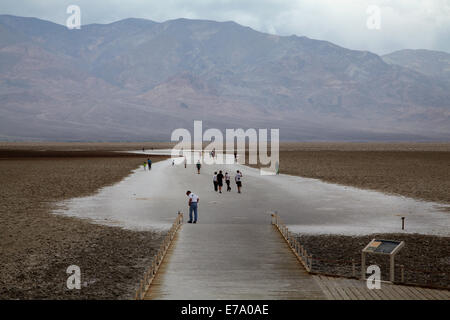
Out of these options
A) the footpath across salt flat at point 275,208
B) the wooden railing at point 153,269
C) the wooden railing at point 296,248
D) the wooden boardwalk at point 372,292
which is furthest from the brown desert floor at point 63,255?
the wooden boardwalk at point 372,292

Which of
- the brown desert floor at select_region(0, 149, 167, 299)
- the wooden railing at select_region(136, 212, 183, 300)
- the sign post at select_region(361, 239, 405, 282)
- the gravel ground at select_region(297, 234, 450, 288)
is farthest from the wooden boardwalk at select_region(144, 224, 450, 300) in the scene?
the gravel ground at select_region(297, 234, 450, 288)

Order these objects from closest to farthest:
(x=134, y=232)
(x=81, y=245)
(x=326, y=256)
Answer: (x=326, y=256), (x=81, y=245), (x=134, y=232)

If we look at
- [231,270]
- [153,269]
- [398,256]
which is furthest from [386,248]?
[153,269]

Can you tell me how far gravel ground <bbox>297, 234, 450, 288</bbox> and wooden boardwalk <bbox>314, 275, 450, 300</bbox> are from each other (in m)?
1.83

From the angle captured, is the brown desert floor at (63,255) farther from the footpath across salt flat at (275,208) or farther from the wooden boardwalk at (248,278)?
the footpath across salt flat at (275,208)

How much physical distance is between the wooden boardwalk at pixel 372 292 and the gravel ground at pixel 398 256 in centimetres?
183

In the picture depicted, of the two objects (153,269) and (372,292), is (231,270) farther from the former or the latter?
(372,292)

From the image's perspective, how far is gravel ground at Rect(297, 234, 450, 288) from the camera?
56.8 feet

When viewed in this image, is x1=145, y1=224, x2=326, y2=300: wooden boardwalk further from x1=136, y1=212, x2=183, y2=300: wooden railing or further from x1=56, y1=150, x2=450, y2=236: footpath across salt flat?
x1=56, y1=150, x2=450, y2=236: footpath across salt flat

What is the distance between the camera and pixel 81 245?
21016 millimetres

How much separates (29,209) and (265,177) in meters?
27.4
